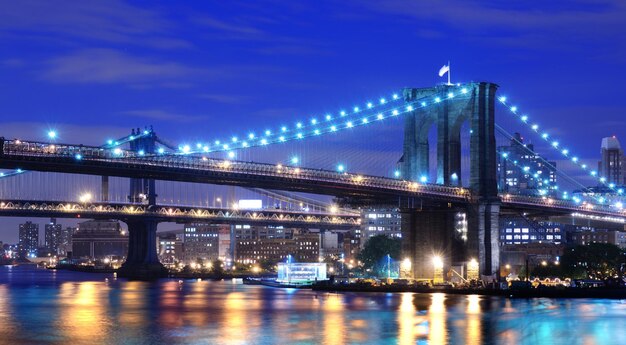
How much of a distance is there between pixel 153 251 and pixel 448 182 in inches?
2477

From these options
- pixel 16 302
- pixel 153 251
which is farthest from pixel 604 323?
pixel 153 251

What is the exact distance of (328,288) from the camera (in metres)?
94.7

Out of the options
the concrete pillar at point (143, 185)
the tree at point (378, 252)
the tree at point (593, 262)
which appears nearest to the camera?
the tree at point (593, 262)

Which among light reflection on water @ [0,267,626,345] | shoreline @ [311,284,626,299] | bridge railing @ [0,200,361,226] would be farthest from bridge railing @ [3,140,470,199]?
bridge railing @ [0,200,361,226]

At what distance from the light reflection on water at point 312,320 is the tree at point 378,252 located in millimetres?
45808

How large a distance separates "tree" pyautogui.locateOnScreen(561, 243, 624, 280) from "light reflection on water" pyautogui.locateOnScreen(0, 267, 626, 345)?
2372 cm

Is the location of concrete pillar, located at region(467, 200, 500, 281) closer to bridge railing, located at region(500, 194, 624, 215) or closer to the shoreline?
the shoreline

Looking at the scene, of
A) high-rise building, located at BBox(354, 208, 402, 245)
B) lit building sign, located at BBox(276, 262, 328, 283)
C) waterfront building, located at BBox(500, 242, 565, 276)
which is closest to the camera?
lit building sign, located at BBox(276, 262, 328, 283)

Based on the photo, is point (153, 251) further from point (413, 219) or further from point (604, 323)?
point (604, 323)

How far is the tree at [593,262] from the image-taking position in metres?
104

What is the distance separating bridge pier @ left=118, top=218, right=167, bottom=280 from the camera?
143000 millimetres

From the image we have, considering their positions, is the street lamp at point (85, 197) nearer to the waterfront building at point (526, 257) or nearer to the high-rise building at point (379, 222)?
the high-rise building at point (379, 222)

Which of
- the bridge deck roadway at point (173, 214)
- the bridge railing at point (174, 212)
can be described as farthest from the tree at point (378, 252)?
the bridge railing at point (174, 212)

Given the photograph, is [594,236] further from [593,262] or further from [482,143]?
[482,143]
